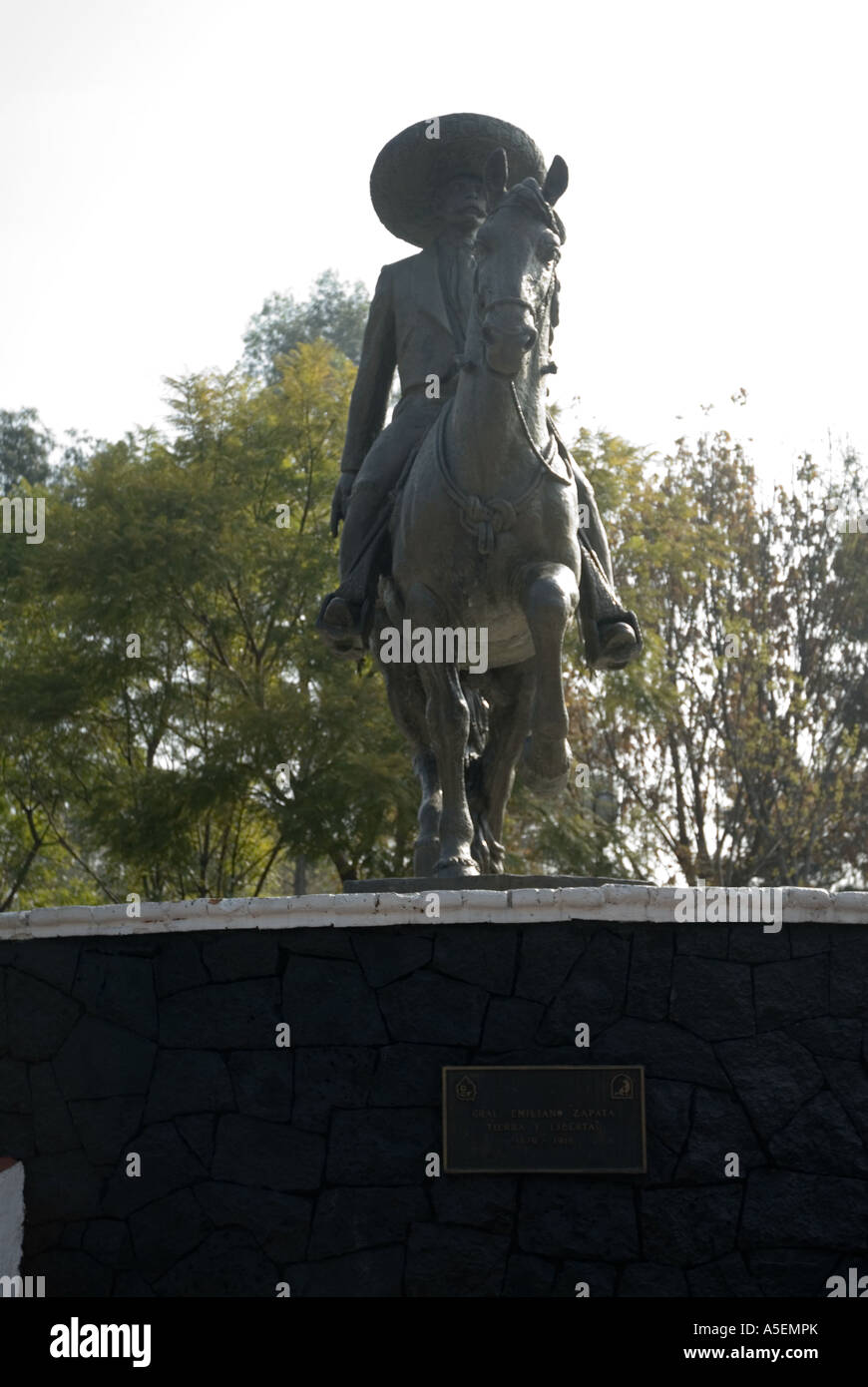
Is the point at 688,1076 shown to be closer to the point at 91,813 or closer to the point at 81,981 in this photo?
the point at 81,981

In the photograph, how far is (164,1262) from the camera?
6395mm

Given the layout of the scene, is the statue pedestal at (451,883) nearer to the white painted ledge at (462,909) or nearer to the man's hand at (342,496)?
the white painted ledge at (462,909)

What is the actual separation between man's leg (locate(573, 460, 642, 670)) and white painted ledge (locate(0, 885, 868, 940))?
1.89 metres

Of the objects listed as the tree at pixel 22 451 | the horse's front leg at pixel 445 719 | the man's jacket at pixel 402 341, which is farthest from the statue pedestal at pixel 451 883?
the tree at pixel 22 451

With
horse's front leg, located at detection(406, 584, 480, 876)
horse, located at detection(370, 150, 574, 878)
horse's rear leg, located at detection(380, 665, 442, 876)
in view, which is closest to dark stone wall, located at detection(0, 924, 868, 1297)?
horse, located at detection(370, 150, 574, 878)

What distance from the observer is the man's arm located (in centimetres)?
891

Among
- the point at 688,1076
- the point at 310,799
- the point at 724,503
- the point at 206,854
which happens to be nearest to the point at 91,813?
the point at 206,854

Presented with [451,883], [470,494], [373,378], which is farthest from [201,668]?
[451,883]

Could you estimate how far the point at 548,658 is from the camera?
7414mm

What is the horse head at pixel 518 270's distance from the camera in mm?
7055

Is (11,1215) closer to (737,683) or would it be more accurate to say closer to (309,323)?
(737,683)

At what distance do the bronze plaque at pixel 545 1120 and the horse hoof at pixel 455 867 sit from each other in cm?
127

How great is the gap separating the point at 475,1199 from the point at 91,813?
47.0 feet

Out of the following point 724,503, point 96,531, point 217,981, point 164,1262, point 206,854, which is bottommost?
point 164,1262
